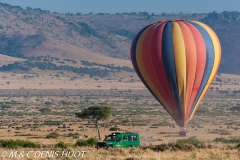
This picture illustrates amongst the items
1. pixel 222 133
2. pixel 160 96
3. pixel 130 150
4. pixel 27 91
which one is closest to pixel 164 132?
pixel 222 133

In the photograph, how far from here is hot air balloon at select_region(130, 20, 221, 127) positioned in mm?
34844

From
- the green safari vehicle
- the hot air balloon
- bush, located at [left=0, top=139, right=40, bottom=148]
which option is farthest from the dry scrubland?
bush, located at [left=0, top=139, right=40, bottom=148]

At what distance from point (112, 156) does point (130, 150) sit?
7.17ft

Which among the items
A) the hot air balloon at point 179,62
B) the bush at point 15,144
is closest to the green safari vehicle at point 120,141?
the bush at point 15,144

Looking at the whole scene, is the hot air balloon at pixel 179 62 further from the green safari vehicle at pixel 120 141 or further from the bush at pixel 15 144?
the bush at pixel 15 144

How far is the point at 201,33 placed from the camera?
35.5 meters

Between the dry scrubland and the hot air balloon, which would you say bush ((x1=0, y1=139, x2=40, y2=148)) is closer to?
the dry scrubland

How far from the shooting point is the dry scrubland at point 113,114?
28989 mm

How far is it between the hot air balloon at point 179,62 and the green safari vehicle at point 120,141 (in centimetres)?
551

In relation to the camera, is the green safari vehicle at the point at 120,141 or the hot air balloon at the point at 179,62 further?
the hot air balloon at the point at 179,62

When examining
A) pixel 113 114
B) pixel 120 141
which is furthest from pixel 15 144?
pixel 113 114

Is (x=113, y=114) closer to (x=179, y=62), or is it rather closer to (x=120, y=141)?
(x=179, y=62)

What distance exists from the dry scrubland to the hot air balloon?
2536 millimetres

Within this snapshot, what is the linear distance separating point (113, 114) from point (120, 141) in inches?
1920
